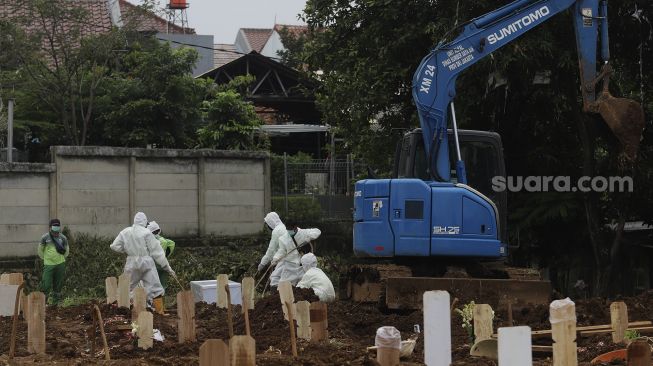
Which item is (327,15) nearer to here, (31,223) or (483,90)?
(483,90)

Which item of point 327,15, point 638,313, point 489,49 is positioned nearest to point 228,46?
point 327,15

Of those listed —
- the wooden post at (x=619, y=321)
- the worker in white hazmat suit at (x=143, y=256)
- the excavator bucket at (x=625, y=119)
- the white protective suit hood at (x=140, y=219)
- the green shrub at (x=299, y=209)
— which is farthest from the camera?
the green shrub at (x=299, y=209)

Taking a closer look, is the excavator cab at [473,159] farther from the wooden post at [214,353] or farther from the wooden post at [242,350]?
the wooden post at [214,353]

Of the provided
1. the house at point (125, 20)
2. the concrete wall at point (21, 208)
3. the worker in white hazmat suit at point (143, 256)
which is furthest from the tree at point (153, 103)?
the worker in white hazmat suit at point (143, 256)

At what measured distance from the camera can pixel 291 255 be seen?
51.8 ft

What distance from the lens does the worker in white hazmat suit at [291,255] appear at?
1575cm

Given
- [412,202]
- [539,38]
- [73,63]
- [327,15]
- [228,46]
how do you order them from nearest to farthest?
1. [412,202]
2. [539,38]
3. [327,15]
4. [73,63]
5. [228,46]

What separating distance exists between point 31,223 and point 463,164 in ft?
28.8

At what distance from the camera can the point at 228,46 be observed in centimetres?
4581

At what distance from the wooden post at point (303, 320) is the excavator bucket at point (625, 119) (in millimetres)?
6848

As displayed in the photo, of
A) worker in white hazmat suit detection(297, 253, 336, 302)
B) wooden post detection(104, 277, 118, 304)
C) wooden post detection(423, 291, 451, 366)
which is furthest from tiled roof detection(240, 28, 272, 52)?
wooden post detection(423, 291, 451, 366)

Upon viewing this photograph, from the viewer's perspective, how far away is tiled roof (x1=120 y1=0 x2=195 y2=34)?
82.7 feet

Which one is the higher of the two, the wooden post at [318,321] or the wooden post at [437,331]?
the wooden post at [437,331]

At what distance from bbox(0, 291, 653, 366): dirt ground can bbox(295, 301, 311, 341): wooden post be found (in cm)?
21
